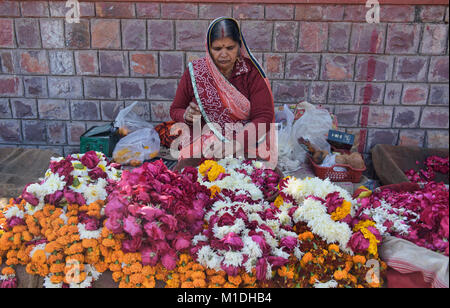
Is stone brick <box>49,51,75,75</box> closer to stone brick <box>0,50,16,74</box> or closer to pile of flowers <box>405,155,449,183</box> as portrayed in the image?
stone brick <box>0,50,16,74</box>

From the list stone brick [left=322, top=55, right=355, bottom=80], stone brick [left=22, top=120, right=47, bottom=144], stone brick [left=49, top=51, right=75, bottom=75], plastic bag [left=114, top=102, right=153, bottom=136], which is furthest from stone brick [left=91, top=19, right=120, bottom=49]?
stone brick [left=322, top=55, right=355, bottom=80]

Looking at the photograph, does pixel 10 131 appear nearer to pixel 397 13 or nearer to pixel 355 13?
pixel 355 13

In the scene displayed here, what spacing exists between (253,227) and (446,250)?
0.79 m

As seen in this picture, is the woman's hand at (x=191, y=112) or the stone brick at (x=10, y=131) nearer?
the woman's hand at (x=191, y=112)

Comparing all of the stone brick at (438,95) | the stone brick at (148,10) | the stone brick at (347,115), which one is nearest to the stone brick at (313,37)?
the stone brick at (347,115)

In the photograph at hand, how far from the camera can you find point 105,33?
12.9 ft

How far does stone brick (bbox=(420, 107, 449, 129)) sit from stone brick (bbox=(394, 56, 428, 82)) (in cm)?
39

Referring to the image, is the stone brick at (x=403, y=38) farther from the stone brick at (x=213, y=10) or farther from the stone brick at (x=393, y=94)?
the stone brick at (x=213, y=10)

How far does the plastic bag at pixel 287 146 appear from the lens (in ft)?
11.6

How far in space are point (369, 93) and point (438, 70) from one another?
77 centimetres

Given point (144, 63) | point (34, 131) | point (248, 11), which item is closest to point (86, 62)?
point (144, 63)

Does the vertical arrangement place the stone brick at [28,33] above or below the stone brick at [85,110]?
above

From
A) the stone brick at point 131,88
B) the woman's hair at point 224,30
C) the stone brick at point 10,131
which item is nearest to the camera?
the woman's hair at point 224,30

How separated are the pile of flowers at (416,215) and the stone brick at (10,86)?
160 inches
